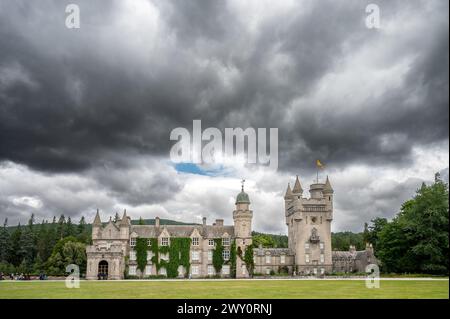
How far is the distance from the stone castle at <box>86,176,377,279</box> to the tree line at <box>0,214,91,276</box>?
287 inches

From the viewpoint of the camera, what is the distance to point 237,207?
248 feet

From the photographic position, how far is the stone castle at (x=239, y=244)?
2788 inches

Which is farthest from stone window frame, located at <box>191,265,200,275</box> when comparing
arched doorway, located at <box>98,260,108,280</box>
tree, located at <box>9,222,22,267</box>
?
A: tree, located at <box>9,222,22,267</box>

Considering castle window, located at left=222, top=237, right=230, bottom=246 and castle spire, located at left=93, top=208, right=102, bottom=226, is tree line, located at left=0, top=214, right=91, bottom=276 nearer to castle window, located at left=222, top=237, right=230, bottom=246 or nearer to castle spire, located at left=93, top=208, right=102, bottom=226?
castle spire, located at left=93, top=208, right=102, bottom=226

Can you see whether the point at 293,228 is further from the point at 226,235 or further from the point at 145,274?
the point at 145,274

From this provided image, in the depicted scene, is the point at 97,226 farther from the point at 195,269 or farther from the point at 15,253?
the point at 15,253

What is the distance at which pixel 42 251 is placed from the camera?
109 metres

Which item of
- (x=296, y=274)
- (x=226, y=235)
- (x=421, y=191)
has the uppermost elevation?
(x=421, y=191)

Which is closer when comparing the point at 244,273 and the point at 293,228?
the point at 244,273

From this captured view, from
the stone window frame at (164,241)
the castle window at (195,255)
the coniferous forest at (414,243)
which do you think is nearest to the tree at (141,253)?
the stone window frame at (164,241)

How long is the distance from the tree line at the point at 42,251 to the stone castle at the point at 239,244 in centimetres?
729
